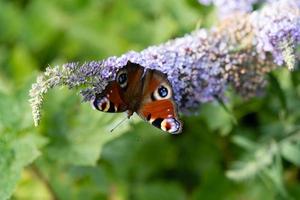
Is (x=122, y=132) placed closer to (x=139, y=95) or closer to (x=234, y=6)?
(x=139, y=95)

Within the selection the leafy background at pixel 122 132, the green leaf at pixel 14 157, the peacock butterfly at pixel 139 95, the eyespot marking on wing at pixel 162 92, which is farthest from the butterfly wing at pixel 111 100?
the green leaf at pixel 14 157

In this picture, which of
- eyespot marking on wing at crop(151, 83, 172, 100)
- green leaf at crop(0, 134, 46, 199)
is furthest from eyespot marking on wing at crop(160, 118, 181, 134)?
green leaf at crop(0, 134, 46, 199)

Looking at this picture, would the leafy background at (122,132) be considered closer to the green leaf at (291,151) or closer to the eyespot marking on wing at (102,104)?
the green leaf at (291,151)

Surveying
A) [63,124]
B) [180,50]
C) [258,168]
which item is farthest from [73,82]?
[258,168]

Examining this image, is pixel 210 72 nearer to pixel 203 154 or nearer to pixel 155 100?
pixel 155 100

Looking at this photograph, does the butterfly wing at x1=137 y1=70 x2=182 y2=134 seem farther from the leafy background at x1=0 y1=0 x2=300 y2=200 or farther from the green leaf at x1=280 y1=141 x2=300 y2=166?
the green leaf at x1=280 y1=141 x2=300 y2=166

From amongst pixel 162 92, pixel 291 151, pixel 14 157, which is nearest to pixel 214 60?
pixel 162 92

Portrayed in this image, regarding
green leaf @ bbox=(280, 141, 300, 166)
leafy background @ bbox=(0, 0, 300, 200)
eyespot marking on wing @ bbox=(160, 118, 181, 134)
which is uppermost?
leafy background @ bbox=(0, 0, 300, 200)

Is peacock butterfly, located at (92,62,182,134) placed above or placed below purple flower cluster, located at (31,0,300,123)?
below
